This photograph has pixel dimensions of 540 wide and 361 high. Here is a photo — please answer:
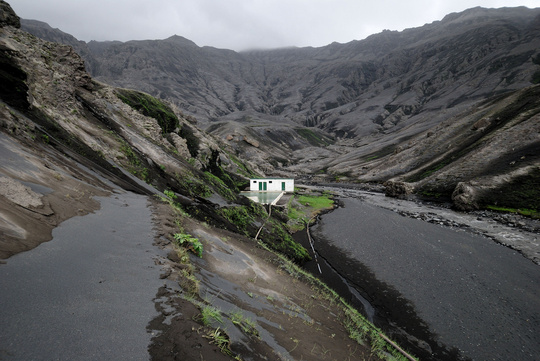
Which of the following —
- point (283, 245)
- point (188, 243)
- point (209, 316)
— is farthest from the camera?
point (283, 245)

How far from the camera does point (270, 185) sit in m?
71.4

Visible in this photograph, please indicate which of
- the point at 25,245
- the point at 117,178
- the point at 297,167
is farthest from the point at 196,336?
the point at 297,167

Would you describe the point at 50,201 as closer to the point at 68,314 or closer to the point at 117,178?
the point at 68,314

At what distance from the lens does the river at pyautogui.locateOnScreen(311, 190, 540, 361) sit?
1812 cm

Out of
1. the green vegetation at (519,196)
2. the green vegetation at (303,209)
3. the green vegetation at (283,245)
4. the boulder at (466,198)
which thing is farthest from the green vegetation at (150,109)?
the green vegetation at (519,196)

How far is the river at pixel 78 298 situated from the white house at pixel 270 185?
188 feet

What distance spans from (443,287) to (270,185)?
50.6 m

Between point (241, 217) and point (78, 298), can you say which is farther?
point (241, 217)

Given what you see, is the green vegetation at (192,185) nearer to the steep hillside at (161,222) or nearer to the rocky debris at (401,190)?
the steep hillside at (161,222)

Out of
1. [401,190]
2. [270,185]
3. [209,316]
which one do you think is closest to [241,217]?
[209,316]

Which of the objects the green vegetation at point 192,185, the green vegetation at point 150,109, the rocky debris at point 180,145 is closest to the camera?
the green vegetation at point 192,185

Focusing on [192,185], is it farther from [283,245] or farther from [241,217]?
[283,245]

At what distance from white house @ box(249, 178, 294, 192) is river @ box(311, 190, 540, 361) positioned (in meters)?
27.7

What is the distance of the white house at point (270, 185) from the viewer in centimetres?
6681
